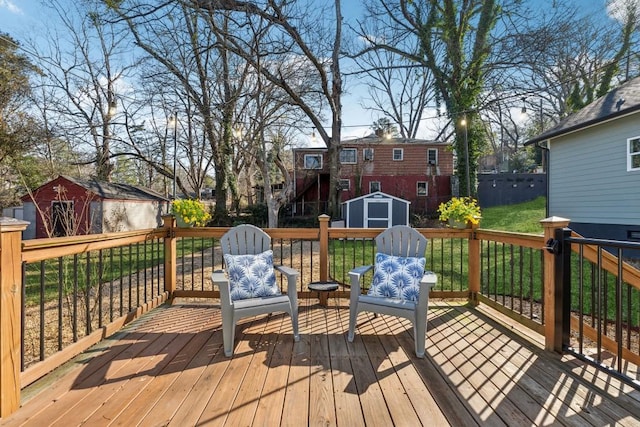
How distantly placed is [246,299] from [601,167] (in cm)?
929

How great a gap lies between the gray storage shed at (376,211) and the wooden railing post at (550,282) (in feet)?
32.5

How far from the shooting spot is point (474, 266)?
11.8 feet

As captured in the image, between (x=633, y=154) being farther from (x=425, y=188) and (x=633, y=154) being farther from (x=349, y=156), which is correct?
(x=349, y=156)

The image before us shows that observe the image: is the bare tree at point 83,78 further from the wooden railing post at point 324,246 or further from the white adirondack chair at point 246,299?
the wooden railing post at point 324,246

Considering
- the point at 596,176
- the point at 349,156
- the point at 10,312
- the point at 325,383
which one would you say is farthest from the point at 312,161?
the point at 10,312

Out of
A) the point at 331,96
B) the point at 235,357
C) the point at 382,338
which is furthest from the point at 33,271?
the point at 331,96

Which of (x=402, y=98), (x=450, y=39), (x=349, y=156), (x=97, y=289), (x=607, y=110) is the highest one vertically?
(x=402, y=98)

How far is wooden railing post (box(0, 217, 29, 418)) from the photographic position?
1664mm

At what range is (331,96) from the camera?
11555 millimetres

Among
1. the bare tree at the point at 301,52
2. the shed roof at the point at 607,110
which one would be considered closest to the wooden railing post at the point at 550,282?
the shed roof at the point at 607,110

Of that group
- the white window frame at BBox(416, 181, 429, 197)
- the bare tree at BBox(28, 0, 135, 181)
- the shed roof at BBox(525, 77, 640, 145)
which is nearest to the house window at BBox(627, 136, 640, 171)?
the shed roof at BBox(525, 77, 640, 145)

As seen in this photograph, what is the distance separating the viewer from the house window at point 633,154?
23.1ft

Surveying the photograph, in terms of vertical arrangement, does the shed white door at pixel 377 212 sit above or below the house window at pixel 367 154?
below

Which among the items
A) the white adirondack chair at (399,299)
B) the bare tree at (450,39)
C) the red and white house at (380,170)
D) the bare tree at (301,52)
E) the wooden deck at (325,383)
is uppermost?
the bare tree at (450,39)
